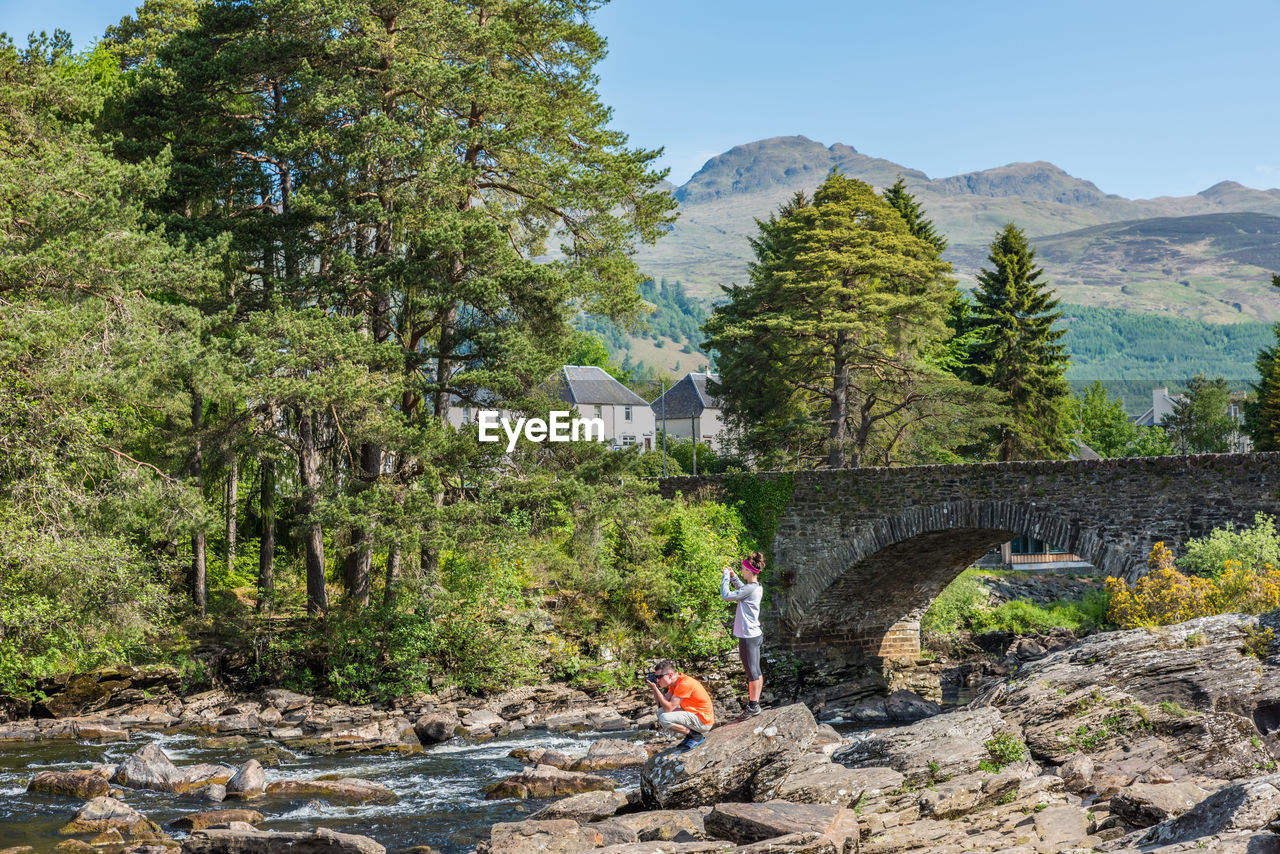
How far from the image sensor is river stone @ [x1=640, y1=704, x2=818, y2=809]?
12.5 metres

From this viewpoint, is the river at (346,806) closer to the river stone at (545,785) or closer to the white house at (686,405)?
the river stone at (545,785)

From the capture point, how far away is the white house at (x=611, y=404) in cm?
7438

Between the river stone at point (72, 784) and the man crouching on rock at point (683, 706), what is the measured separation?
8.16m

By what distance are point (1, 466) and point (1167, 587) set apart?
62.7ft

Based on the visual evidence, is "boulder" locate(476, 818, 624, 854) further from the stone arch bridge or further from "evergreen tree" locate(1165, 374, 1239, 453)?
"evergreen tree" locate(1165, 374, 1239, 453)

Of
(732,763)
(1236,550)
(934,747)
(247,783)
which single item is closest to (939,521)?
(1236,550)

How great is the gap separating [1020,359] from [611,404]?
123 ft

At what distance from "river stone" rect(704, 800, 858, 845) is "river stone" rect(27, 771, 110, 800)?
904 cm

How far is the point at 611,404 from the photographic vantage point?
7675 cm

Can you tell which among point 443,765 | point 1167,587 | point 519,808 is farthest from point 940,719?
point 443,765

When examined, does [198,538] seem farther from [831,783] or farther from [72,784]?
[831,783]

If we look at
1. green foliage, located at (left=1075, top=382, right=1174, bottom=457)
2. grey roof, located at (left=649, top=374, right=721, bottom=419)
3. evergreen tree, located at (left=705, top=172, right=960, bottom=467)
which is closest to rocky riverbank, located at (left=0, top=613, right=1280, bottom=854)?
evergreen tree, located at (left=705, top=172, right=960, bottom=467)

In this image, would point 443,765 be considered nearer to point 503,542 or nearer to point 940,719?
point 503,542

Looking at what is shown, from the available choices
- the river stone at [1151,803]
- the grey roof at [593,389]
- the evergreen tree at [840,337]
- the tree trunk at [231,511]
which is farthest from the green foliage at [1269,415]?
the grey roof at [593,389]
